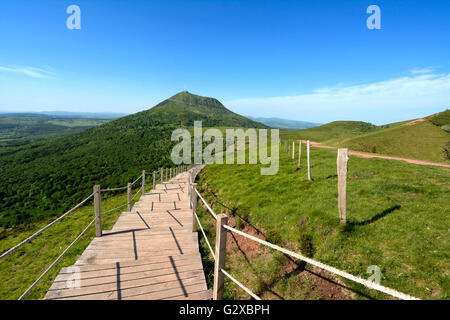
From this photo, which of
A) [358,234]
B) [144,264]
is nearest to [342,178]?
[358,234]

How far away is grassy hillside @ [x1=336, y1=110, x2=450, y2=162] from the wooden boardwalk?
35353mm

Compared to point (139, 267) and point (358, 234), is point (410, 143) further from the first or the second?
point (139, 267)

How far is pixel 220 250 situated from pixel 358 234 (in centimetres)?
463

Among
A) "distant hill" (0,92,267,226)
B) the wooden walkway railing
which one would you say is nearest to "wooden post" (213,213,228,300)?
the wooden walkway railing

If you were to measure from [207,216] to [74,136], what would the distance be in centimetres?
15907

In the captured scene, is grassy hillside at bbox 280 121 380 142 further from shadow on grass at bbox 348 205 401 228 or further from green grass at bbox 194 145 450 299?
shadow on grass at bbox 348 205 401 228

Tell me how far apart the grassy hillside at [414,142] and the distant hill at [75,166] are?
72527mm

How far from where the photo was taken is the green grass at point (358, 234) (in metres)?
4.60

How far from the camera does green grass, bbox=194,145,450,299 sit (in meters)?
4.60

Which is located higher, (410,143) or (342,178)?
(410,143)

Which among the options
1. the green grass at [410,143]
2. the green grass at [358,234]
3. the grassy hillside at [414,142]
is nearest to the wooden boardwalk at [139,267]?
the green grass at [358,234]

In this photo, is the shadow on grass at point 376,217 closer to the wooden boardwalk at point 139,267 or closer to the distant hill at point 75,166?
the wooden boardwalk at point 139,267

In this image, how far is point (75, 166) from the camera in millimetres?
88500
